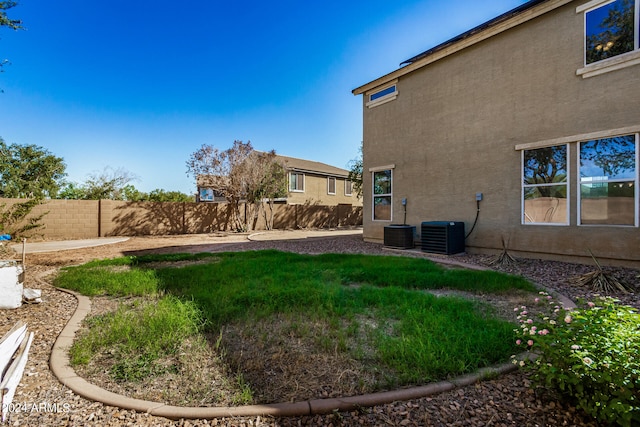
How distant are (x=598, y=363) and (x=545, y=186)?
22.7 feet

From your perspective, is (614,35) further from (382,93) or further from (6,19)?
(6,19)

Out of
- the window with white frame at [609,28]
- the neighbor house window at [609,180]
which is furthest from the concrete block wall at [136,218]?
the window with white frame at [609,28]

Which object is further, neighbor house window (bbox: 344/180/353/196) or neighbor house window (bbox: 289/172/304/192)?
neighbor house window (bbox: 344/180/353/196)

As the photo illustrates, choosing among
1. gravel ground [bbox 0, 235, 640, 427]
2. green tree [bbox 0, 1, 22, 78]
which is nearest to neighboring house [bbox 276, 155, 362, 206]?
green tree [bbox 0, 1, 22, 78]

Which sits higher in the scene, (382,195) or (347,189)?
(347,189)

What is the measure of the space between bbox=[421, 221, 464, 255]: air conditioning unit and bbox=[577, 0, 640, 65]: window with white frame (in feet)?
15.1

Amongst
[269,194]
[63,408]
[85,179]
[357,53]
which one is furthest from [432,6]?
[85,179]

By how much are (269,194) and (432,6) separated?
42.1 ft

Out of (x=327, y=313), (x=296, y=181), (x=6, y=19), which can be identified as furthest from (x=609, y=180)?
(x=296, y=181)

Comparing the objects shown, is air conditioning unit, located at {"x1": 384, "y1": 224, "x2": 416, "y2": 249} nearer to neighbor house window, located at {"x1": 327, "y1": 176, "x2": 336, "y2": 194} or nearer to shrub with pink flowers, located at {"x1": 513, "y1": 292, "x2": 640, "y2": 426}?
shrub with pink flowers, located at {"x1": 513, "y1": 292, "x2": 640, "y2": 426}

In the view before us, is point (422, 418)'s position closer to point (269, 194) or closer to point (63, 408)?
point (63, 408)

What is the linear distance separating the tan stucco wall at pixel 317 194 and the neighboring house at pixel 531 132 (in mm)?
14690

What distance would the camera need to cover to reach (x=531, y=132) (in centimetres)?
732

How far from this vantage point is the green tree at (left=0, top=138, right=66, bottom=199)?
57.6ft
